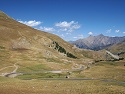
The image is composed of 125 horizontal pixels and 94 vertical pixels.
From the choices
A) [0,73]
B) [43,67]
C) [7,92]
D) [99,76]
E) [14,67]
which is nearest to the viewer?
[7,92]

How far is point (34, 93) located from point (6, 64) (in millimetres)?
155084

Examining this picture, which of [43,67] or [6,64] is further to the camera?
[43,67]

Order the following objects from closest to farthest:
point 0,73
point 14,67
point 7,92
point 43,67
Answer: point 7,92 → point 0,73 → point 14,67 → point 43,67

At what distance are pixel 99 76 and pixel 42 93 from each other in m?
109

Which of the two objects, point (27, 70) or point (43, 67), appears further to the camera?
point (43, 67)

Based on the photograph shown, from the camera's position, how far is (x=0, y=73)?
6093 inches

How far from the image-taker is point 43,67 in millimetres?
199875

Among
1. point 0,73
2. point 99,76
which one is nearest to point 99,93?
point 99,76

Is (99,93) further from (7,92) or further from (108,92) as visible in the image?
(7,92)

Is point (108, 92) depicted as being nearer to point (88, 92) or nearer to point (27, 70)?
Result: point (88, 92)

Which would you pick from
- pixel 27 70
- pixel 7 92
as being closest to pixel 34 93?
pixel 7 92

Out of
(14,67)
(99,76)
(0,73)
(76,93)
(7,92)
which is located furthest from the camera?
(14,67)

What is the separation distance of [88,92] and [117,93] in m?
6.11

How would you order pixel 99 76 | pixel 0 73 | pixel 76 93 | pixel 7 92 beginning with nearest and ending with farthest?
pixel 7 92
pixel 76 93
pixel 99 76
pixel 0 73
